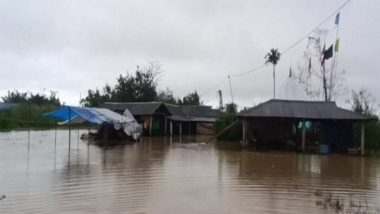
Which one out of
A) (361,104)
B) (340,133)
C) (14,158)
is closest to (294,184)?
(14,158)

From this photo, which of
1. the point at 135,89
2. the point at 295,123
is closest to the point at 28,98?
the point at 135,89

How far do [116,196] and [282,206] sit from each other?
363cm

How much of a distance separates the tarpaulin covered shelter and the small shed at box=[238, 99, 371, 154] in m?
8.35

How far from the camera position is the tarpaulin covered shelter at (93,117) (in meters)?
27.4

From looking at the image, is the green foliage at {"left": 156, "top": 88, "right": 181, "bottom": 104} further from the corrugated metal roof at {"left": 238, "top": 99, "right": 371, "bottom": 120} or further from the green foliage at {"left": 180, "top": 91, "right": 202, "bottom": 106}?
the corrugated metal roof at {"left": 238, "top": 99, "right": 371, "bottom": 120}

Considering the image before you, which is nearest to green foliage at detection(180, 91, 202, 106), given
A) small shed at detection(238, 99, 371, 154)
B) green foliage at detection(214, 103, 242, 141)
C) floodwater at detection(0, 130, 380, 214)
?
green foliage at detection(214, 103, 242, 141)

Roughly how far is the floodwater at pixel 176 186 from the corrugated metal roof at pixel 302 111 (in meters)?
8.92

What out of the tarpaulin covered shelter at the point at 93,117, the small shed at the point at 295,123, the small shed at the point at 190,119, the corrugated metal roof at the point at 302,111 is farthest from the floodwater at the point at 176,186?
the small shed at the point at 190,119

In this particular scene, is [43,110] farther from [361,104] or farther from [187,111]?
[361,104]

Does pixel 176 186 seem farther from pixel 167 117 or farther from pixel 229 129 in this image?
pixel 167 117

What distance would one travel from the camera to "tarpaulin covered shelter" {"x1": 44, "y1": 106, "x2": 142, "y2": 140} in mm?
27391

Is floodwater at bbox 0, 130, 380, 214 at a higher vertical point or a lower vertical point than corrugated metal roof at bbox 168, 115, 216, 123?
lower

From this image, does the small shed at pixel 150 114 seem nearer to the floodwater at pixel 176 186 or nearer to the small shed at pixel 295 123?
the small shed at pixel 295 123

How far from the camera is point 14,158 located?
1881cm
